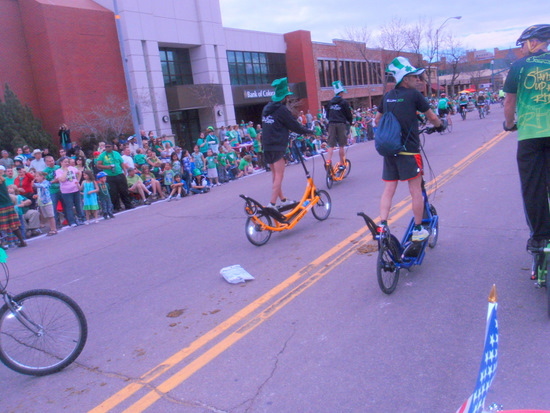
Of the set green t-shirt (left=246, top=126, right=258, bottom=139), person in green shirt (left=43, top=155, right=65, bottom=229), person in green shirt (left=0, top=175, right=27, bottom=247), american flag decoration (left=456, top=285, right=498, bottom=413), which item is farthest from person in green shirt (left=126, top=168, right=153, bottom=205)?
american flag decoration (left=456, top=285, right=498, bottom=413)

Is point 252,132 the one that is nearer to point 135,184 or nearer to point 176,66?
point 135,184

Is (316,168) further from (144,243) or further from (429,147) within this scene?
(144,243)

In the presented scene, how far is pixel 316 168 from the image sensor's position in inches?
607

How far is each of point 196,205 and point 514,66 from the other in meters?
8.99

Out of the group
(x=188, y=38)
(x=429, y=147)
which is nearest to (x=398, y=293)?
(x=429, y=147)

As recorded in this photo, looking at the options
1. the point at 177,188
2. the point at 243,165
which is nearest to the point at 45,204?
the point at 177,188

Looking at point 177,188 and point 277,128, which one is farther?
point 177,188

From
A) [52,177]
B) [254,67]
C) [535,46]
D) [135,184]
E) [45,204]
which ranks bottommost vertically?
[135,184]

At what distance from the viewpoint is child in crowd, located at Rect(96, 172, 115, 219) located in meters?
12.0

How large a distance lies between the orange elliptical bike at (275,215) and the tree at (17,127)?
59.3 feet

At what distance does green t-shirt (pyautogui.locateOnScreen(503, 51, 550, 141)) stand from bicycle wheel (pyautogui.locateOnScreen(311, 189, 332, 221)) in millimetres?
4184

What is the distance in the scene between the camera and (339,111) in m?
11.4

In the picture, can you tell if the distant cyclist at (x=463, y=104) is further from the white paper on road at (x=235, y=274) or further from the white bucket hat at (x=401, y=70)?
the white paper on road at (x=235, y=274)

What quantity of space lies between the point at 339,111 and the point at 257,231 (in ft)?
17.9
